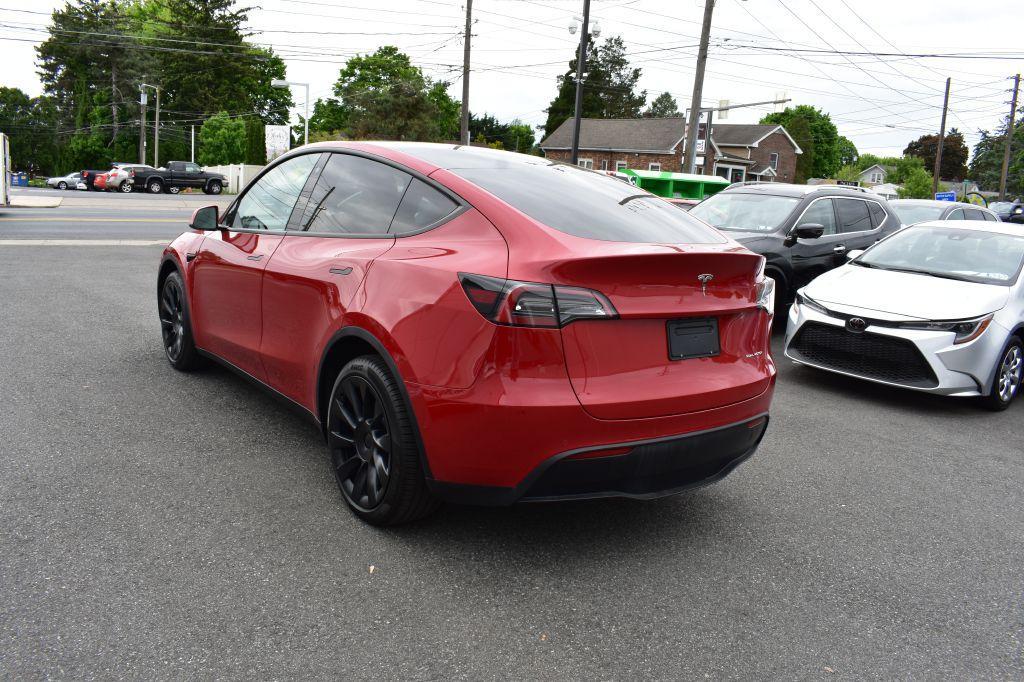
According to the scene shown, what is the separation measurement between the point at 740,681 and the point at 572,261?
1499 millimetres

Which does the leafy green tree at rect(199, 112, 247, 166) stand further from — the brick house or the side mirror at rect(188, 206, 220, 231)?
the side mirror at rect(188, 206, 220, 231)

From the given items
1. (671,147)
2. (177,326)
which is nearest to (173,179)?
(671,147)

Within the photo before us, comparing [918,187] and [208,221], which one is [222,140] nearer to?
[918,187]

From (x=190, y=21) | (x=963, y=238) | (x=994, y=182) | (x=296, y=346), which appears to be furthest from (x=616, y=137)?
(x=296, y=346)

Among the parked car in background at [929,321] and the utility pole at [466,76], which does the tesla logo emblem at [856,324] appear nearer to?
the parked car in background at [929,321]

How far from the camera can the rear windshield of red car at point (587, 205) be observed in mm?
3264

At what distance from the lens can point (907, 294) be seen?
6.62 m

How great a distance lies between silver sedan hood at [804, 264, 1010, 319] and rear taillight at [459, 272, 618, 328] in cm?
433

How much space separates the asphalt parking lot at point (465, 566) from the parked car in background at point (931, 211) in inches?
336

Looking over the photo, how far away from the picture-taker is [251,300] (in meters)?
4.40

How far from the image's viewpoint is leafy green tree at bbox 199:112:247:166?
73.1 meters

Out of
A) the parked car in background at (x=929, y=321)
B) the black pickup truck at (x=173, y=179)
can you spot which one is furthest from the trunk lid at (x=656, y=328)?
the black pickup truck at (x=173, y=179)

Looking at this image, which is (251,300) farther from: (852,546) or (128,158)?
(128,158)

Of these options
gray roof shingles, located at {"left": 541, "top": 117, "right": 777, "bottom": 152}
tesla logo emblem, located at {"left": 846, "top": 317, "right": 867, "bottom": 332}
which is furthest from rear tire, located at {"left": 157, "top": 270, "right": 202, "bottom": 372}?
gray roof shingles, located at {"left": 541, "top": 117, "right": 777, "bottom": 152}
